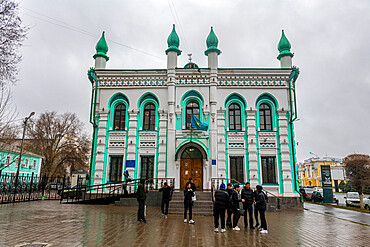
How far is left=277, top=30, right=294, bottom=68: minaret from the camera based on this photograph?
1983 centimetres

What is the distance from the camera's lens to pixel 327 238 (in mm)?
7844

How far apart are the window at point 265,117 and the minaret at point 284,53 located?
12.1ft

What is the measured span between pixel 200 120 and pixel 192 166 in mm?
3385

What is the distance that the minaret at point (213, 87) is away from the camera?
18.0 metres

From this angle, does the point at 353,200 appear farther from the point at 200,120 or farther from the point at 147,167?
the point at 147,167

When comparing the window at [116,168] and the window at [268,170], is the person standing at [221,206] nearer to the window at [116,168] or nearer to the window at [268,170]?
the window at [268,170]

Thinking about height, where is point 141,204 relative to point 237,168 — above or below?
below

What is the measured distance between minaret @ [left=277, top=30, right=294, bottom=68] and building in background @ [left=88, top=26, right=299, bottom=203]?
0.25 feet

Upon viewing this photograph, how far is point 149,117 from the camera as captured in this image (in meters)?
19.4

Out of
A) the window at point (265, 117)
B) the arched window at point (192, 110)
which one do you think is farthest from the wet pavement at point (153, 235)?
the arched window at point (192, 110)

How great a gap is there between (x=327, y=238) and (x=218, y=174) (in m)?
10.1

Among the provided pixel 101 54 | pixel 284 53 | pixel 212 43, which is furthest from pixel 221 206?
pixel 101 54

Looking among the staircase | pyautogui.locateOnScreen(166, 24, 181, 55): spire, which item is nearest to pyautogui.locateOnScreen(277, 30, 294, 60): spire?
pyautogui.locateOnScreen(166, 24, 181, 55): spire

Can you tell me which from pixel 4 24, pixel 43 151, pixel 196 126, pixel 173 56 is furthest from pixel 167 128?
pixel 43 151
